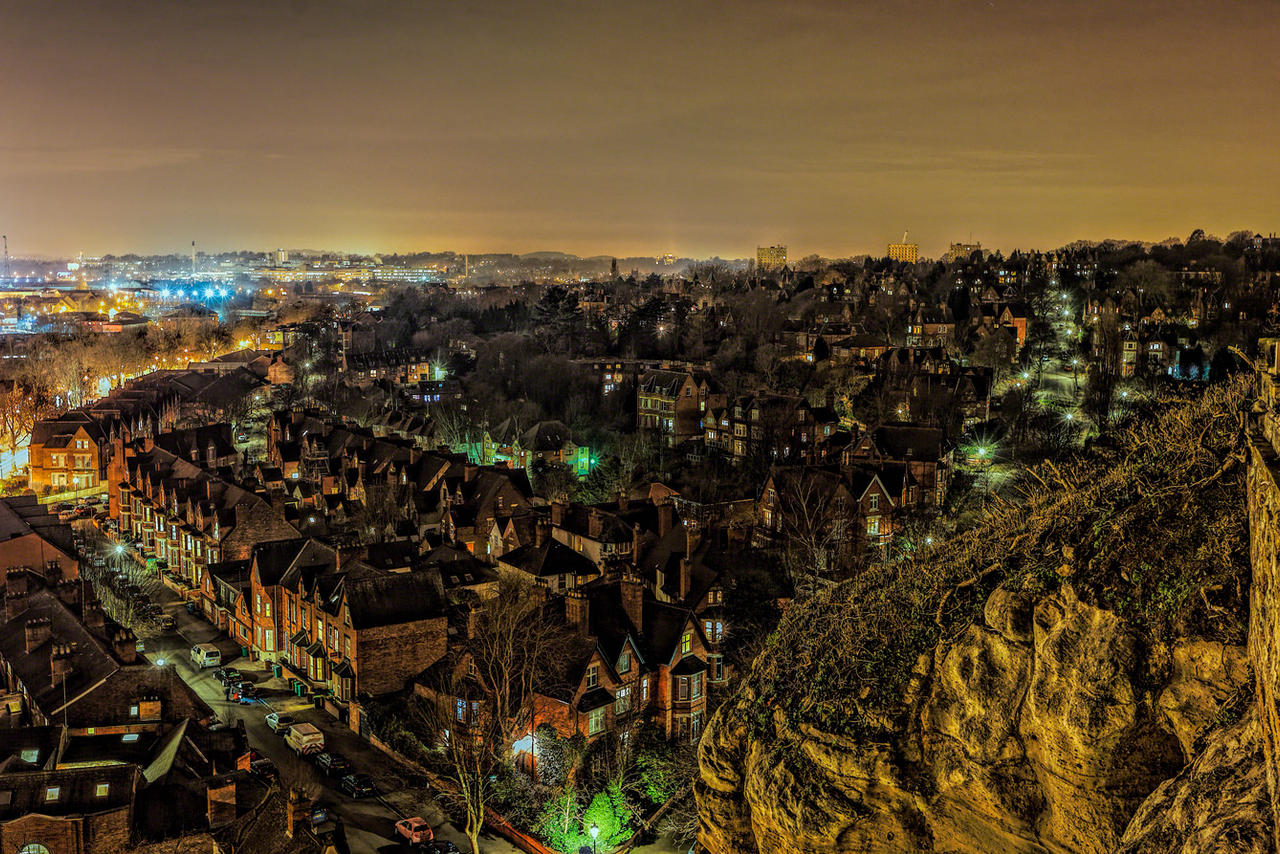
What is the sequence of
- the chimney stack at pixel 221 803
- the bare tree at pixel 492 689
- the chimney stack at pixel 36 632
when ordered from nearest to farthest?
the chimney stack at pixel 221 803
the bare tree at pixel 492 689
the chimney stack at pixel 36 632

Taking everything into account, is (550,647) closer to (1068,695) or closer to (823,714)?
(823,714)

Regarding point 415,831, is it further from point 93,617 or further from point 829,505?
point 829,505

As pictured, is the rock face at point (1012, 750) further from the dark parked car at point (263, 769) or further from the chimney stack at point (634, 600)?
the chimney stack at point (634, 600)

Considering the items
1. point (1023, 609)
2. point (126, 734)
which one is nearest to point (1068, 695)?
point (1023, 609)

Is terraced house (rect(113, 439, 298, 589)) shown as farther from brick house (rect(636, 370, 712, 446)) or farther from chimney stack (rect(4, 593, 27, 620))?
brick house (rect(636, 370, 712, 446))

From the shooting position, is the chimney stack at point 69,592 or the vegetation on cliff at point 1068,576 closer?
the vegetation on cliff at point 1068,576

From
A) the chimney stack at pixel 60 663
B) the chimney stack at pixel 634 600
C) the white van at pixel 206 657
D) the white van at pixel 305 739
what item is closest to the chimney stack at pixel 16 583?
the white van at pixel 206 657

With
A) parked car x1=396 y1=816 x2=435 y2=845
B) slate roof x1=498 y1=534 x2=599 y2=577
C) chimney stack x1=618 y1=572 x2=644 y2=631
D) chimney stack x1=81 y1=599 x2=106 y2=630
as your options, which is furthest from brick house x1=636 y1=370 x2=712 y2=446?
parked car x1=396 y1=816 x2=435 y2=845

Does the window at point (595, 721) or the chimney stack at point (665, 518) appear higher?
the chimney stack at point (665, 518)
